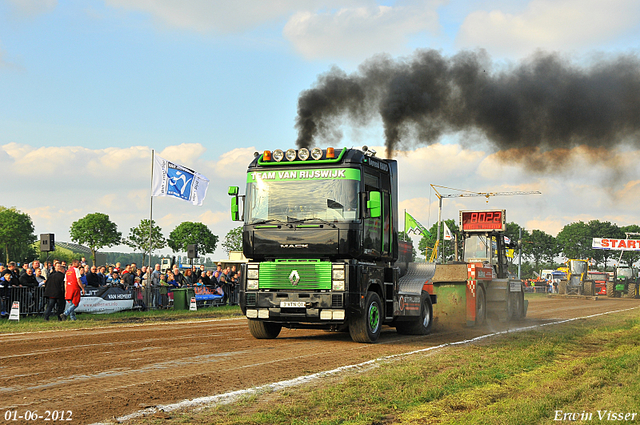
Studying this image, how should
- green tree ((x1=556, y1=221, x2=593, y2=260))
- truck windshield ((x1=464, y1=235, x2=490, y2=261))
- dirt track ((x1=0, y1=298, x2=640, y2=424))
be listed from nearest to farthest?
dirt track ((x1=0, y1=298, x2=640, y2=424)) < truck windshield ((x1=464, y1=235, x2=490, y2=261)) < green tree ((x1=556, y1=221, x2=593, y2=260))

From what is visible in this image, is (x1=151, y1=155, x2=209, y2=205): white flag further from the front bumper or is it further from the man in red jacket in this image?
the front bumper

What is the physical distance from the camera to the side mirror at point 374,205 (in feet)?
38.9

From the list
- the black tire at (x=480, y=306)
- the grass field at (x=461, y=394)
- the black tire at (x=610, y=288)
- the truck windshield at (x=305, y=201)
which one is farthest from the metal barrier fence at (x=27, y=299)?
the black tire at (x=610, y=288)

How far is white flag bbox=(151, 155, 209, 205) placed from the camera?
29.0m

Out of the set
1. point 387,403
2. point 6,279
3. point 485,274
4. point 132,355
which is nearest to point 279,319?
point 132,355

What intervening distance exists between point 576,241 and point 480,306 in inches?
4267

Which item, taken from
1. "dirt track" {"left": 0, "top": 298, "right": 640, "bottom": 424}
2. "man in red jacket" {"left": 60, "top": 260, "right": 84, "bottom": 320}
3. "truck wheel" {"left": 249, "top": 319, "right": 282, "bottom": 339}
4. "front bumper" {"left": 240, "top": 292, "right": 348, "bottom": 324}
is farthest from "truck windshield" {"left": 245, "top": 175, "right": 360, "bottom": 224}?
"man in red jacket" {"left": 60, "top": 260, "right": 84, "bottom": 320}

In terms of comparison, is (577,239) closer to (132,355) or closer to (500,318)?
(500,318)

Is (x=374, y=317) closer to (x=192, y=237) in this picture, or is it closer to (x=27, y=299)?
(x=27, y=299)

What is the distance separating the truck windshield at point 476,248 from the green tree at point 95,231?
76.9 meters

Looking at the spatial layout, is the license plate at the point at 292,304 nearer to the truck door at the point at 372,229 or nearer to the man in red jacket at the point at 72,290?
the truck door at the point at 372,229

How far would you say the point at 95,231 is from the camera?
9150 centimetres

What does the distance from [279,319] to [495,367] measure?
434 centimetres

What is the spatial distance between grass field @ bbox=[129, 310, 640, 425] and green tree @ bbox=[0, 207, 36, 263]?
97455 millimetres
